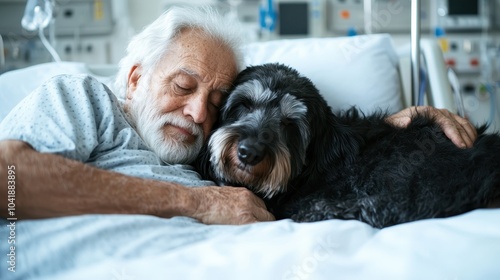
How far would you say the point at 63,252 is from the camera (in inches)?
45.1

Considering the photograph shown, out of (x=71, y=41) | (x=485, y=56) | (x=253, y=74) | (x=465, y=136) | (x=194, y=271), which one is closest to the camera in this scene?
(x=194, y=271)

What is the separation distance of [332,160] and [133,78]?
2.77 feet

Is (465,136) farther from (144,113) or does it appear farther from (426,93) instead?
(144,113)

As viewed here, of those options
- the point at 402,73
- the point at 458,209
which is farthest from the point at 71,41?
the point at 458,209

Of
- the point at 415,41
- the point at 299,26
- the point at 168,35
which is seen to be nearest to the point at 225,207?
Result: the point at 168,35

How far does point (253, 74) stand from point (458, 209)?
0.81m

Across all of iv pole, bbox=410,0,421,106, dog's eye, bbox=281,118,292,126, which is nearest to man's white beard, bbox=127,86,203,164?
dog's eye, bbox=281,118,292,126

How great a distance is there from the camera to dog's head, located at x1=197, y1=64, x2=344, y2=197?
1.56 m

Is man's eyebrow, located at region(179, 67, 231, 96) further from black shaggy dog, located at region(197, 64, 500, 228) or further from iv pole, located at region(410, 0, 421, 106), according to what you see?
iv pole, located at region(410, 0, 421, 106)

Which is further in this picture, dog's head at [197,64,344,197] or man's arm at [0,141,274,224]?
dog's head at [197,64,344,197]

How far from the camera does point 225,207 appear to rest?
1.45m

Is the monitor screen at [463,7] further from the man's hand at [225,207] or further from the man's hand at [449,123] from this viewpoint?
the man's hand at [225,207]

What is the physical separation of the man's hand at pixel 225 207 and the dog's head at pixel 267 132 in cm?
11

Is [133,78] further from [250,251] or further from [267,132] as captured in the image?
[250,251]
